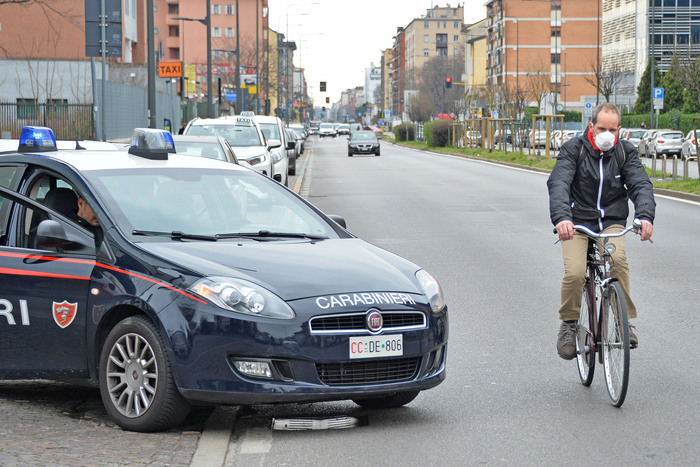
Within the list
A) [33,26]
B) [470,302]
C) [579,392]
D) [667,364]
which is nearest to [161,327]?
[579,392]

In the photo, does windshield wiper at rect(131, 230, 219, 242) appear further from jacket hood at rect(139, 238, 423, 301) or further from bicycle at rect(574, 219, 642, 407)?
bicycle at rect(574, 219, 642, 407)

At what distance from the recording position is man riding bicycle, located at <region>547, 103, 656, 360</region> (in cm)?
693

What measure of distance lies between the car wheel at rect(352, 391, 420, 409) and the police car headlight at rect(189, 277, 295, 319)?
1052 millimetres

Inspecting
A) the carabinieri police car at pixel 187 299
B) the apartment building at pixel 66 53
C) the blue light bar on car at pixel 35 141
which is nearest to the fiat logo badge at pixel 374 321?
the carabinieri police car at pixel 187 299

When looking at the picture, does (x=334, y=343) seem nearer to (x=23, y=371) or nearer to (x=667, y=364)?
(x=23, y=371)

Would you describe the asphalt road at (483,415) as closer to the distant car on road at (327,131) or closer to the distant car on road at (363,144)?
the distant car on road at (363,144)

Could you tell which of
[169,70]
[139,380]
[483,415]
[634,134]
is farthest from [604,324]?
[634,134]

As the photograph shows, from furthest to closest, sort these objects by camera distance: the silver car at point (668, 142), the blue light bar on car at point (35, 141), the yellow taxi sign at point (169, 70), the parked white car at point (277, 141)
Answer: the silver car at point (668, 142), the yellow taxi sign at point (169, 70), the parked white car at point (277, 141), the blue light bar on car at point (35, 141)

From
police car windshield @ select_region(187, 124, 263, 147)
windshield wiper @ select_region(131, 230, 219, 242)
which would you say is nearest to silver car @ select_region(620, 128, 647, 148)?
police car windshield @ select_region(187, 124, 263, 147)

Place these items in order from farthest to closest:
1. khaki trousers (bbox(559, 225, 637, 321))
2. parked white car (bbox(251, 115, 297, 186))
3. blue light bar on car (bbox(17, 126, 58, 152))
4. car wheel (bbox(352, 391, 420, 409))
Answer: parked white car (bbox(251, 115, 297, 186)), blue light bar on car (bbox(17, 126, 58, 152)), khaki trousers (bbox(559, 225, 637, 321)), car wheel (bbox(352, 391, 420, 409))

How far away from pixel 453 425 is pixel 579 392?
1.14m

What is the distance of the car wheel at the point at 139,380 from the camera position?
5.84 metres

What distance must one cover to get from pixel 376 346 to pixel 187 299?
960 millimetres

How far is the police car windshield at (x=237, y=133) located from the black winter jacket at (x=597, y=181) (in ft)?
57.2
